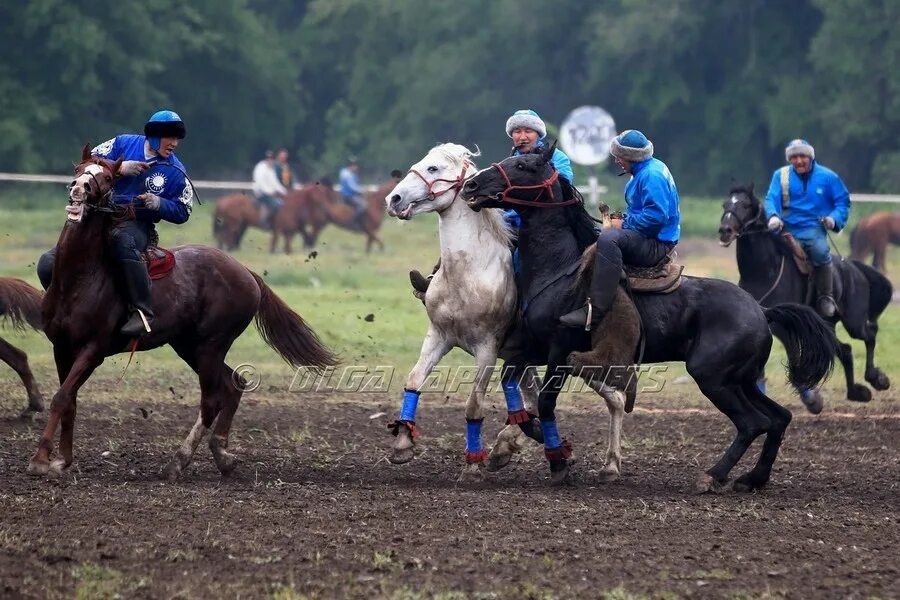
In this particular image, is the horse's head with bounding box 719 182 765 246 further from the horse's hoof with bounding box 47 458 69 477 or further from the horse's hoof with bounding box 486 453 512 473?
the horse's hoof with bounding box 47 458 69 477

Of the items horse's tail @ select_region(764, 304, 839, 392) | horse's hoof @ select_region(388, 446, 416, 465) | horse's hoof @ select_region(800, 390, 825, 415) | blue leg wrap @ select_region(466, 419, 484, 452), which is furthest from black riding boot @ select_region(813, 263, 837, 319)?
horse's hoof @ select_region(388, 446, 416, 465)

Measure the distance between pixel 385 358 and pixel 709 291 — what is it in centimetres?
732

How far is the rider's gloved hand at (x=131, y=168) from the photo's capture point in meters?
8.84

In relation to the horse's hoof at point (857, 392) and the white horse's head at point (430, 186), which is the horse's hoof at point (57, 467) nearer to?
the white horse's head at point (430, 186)

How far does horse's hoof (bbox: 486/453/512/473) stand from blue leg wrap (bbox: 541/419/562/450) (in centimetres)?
28

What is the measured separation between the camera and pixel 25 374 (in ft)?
38.2

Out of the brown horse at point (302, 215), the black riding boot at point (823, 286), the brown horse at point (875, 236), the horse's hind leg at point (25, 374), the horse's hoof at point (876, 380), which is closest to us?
the horse's hind leg at point (25, 374)

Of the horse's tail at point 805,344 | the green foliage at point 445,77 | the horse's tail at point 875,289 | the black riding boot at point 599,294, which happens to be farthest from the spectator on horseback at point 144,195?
the green foliage at point 445,77

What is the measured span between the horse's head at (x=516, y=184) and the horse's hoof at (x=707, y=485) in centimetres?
197

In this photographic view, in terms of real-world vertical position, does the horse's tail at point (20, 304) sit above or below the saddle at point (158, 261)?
below

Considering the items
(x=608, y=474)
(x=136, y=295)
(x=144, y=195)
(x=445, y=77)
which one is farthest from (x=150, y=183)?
(x=445, y=77)

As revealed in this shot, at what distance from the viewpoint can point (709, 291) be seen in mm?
9453

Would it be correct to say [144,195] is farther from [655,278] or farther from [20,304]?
[655,278]

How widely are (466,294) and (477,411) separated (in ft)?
2.49
